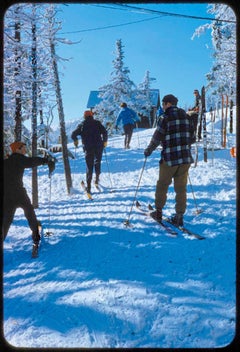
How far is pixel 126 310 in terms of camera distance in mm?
2508

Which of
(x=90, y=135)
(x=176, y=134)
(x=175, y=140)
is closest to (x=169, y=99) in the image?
(x=176, y=134)

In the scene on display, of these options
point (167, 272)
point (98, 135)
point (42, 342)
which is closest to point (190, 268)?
point (167, 272)

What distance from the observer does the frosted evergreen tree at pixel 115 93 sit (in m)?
23.6

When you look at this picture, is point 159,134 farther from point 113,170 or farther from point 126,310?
point 113,170

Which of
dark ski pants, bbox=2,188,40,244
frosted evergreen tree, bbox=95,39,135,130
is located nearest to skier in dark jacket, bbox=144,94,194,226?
dark ski pants, bbox=2,188,40,244

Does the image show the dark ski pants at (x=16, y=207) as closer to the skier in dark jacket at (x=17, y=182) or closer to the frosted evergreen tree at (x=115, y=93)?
the skier in dark jacket at (x=17, y=182)

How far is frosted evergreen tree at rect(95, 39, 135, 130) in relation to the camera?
2362cm

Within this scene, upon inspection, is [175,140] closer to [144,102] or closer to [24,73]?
[24,73]

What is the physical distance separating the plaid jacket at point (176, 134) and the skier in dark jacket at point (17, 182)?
2035 mm

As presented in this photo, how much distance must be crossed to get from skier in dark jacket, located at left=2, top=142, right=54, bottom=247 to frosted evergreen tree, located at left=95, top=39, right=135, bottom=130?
19960mm

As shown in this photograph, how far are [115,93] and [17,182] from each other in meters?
22.9

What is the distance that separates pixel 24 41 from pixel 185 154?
17.3 feet

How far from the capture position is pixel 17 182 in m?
4.02

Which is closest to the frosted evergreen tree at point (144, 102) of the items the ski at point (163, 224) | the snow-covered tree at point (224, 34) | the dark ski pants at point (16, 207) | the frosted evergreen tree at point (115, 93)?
the frosted evergreen tree at point (115, 93)
